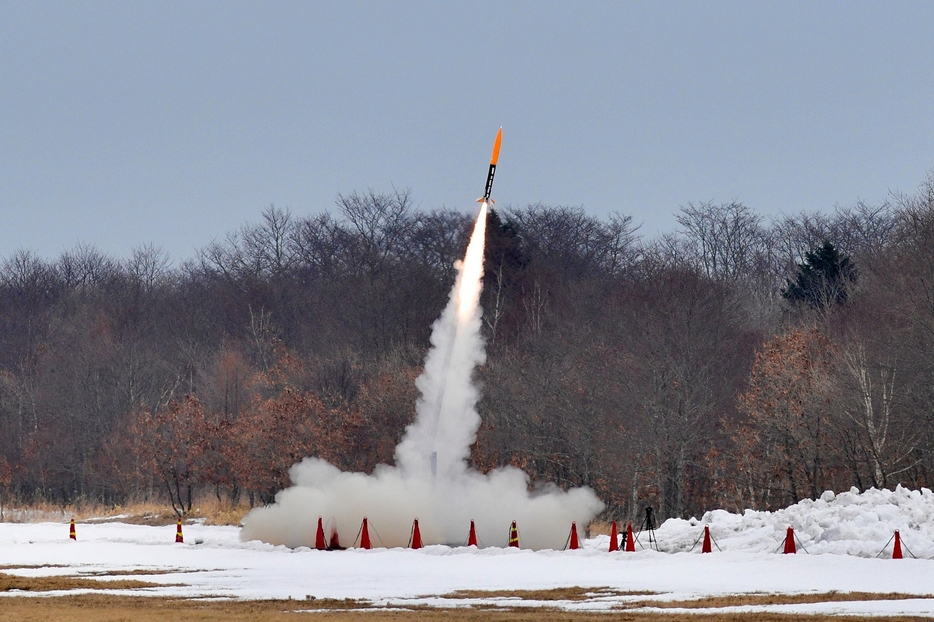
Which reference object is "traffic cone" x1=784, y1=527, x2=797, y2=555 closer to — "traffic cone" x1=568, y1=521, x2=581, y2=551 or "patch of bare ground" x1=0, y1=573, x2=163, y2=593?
"traffic cone" x1=568, y1=521, x2=581, y2=551

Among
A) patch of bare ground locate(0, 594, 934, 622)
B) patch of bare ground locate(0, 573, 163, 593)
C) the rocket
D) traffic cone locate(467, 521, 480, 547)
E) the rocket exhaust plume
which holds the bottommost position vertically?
patch of bare ground locate(0, 594, 934, 622)

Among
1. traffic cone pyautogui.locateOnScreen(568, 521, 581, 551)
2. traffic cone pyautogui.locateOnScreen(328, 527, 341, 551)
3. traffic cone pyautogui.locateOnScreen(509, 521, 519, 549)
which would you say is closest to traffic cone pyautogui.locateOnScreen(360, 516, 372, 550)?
traffic cone pyautogui.locateOnScreen(328, 527, 341, 551)

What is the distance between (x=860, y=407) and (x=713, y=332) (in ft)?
42.4

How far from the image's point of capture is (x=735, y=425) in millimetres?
50250

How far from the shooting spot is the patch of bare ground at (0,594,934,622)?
18.7 metres

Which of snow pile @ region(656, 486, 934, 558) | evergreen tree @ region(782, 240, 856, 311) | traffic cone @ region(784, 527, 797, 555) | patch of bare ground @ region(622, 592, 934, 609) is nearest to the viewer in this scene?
patch of bare ground @ region(622, 592, 934, 609)

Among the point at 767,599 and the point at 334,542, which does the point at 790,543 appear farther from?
the point at 334,542

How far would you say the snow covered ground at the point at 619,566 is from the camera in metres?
22.4

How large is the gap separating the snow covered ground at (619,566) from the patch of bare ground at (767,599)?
480 millimetres

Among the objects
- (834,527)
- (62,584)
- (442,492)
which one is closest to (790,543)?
(834,527)

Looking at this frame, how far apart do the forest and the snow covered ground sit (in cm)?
1259

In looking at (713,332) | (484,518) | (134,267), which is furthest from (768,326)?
(134,267)

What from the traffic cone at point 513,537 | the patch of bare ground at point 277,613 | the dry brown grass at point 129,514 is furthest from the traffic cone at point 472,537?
the dry brown grass at point 129,514

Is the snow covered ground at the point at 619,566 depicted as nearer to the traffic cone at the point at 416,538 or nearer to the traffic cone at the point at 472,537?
the traffic cone at the point at 472,537
